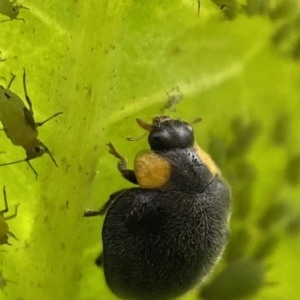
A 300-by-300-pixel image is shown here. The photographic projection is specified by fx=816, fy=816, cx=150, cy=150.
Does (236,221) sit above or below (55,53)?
below

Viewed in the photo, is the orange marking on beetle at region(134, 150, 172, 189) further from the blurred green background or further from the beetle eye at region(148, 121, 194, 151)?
the blurred green background

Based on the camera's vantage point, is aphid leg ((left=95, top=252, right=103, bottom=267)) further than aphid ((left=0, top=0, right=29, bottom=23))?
Yes

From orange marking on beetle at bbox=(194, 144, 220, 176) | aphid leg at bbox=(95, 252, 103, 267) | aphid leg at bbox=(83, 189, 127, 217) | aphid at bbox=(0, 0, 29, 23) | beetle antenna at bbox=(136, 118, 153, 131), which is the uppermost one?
aphid at bbox=(0, 0, 29, 23)

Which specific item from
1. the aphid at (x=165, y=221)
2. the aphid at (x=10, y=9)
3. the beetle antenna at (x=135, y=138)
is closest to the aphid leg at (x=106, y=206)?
the aphid at (x=165, y=221)

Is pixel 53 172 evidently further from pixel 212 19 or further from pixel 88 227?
pixel 212 19

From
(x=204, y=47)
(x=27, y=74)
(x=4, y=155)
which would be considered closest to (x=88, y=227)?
(x=4, y=155)

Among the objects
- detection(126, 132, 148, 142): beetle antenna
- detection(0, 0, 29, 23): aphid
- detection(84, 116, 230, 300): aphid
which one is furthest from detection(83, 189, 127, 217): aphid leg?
detection(0, 0, 29, 23): aphid
